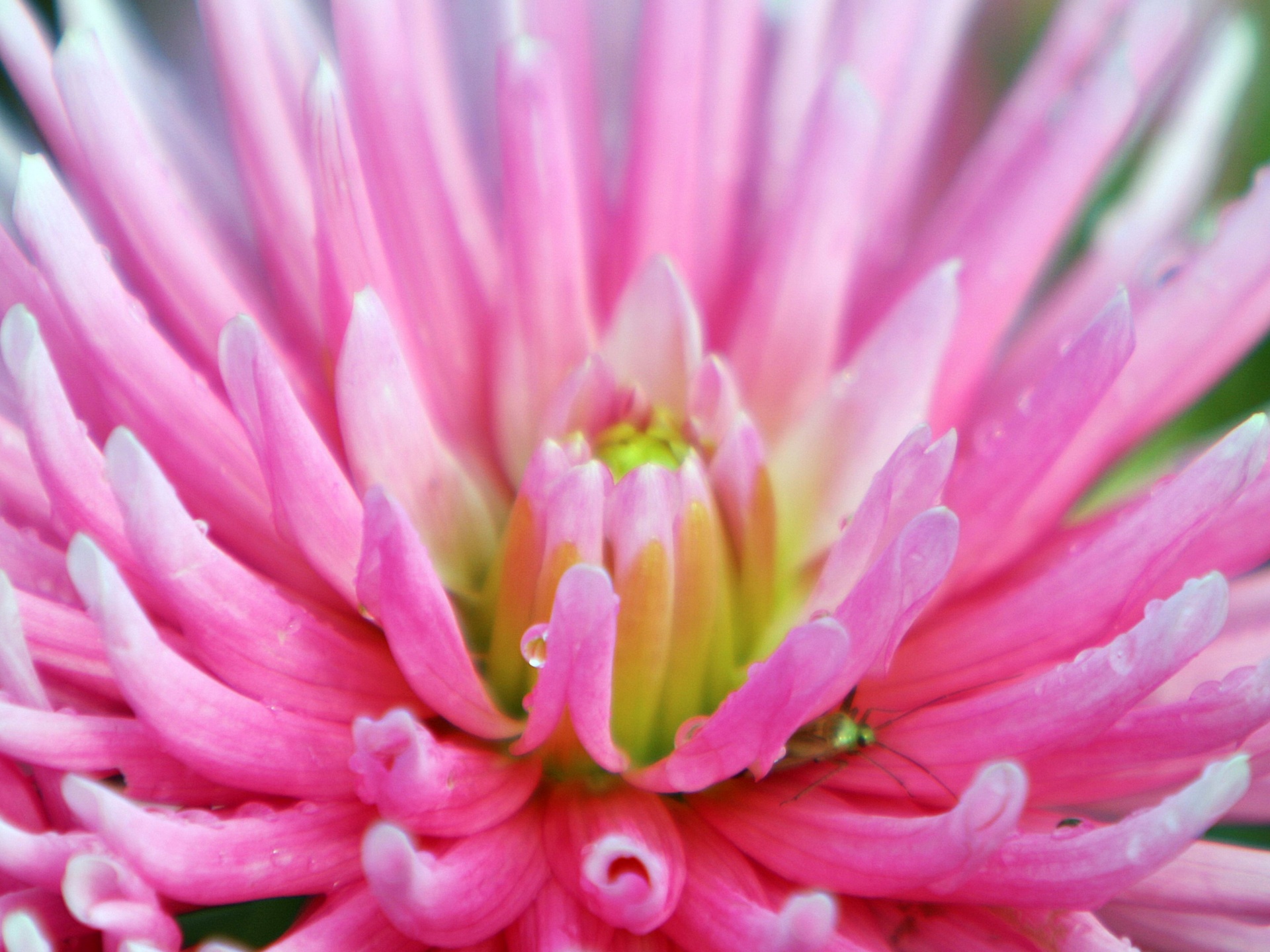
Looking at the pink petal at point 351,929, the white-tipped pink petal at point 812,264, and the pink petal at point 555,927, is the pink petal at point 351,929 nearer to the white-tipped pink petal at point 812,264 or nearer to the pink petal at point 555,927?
the pink petal at point 555,927

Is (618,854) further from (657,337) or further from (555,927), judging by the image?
(657,337)

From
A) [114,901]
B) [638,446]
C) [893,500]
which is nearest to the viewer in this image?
[114,901]

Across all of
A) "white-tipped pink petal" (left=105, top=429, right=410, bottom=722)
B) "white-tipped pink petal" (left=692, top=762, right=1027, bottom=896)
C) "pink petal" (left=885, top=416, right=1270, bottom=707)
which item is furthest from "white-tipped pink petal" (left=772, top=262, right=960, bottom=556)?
"white-tipped pink petal" (left=105, top=429, right=410, bottom=722)

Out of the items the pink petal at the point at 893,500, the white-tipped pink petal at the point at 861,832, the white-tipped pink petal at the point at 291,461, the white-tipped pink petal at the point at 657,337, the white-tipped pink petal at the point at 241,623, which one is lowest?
the white-tipped pink petal at the point at 861,832

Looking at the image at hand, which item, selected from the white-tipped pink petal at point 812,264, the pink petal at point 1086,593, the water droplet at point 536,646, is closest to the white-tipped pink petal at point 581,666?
the water droplet at point 536,646

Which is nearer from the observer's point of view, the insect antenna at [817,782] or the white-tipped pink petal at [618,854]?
the white-tipped pink petal at [618,854]

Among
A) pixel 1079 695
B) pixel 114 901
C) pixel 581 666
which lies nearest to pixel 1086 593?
pixel 1079 695

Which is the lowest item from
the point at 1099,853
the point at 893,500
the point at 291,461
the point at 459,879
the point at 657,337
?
the point at 1099,853
